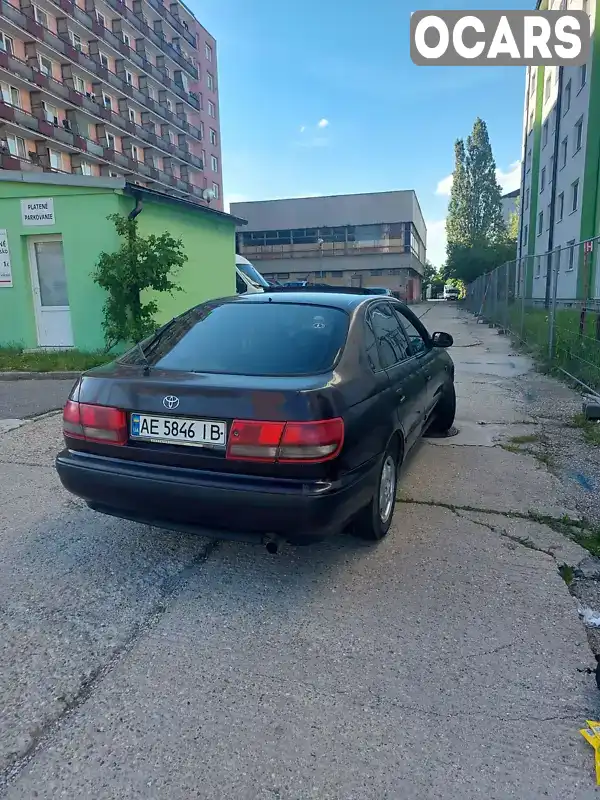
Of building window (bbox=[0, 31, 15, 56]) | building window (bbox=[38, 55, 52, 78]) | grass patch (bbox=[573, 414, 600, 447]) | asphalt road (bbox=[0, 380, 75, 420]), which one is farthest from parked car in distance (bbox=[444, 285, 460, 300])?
grass patch (bbox=[573, 414, 600, 447])

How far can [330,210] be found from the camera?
2024 inches

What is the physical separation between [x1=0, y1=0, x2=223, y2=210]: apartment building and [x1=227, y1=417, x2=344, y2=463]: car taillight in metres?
25.5

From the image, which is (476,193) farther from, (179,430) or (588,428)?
(179,430)

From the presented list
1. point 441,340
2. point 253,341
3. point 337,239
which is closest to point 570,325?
point 441,340

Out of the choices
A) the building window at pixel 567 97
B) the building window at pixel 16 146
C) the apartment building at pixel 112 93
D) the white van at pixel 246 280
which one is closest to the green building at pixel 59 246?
the white van at pixel 246 280

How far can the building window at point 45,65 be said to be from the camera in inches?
1414

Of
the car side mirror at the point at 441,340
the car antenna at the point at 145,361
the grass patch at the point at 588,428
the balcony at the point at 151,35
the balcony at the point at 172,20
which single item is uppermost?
the balcony at the point at 172,20

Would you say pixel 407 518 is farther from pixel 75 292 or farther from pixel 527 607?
pixel 75 292

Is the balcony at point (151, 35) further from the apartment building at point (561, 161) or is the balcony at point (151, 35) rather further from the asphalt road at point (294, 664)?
the asphalt road at point (294, 664)

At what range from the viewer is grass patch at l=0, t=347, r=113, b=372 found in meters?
9.22

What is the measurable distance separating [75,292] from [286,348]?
8.94 meters

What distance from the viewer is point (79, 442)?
301 cm

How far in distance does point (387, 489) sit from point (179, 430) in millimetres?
1406

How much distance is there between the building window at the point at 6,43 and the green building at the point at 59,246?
31.2 m
